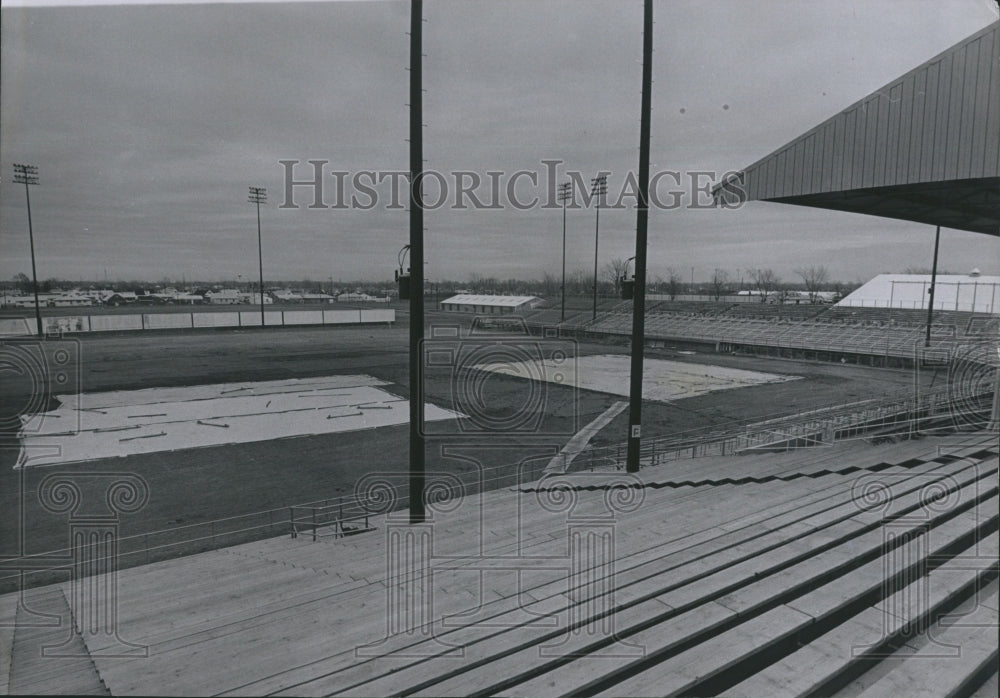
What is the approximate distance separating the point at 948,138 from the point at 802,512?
5.46m

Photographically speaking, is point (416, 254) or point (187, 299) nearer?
point (416, 254)

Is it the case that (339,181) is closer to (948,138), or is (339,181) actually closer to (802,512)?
(802,512)

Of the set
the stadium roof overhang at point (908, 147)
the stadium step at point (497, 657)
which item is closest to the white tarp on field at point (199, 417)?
the stadium roof overhang at point (908, 147)

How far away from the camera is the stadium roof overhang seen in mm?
6941

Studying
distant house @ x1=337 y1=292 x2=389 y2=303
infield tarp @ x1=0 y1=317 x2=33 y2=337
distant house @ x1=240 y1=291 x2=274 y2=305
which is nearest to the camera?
infield tarp @ x1=0 y1=317 x2=33 y2=337

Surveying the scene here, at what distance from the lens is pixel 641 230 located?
875 centimetres

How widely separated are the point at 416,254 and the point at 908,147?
280 inches

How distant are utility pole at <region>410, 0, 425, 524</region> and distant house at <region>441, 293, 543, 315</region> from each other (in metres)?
53.2

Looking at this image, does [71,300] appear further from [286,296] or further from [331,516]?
[331,516]

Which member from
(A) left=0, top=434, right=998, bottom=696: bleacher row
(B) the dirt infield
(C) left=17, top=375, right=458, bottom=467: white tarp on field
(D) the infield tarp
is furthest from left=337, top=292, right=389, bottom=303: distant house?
(A) left=0, top=434, right=998, bottom=696: bleacher row

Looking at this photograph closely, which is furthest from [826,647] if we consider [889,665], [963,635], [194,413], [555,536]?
[194,413]

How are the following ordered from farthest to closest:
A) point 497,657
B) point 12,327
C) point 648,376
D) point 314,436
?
point 648,376, point 12,327, point 314,436, point 497,657

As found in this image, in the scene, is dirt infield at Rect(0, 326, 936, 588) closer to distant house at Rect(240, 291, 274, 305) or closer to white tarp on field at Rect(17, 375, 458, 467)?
white tarp on field at Rect(17, 375, 458, 467)

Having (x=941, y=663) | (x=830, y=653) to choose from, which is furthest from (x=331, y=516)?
(x=941, y=663)
